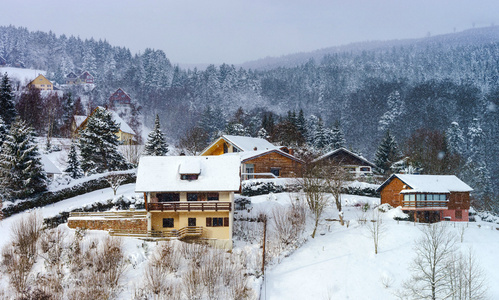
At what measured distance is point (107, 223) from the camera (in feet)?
105

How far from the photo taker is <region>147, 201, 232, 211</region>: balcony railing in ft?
106

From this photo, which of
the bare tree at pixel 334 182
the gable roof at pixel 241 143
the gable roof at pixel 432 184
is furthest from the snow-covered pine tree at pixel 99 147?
the gable roof at pixel 432 184

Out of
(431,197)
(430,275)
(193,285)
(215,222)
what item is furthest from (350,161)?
(193,285)

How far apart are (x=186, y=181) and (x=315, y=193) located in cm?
1333

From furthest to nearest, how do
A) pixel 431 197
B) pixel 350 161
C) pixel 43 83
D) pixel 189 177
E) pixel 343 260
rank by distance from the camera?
pixel 43 83, pixel 350 161, pixel 431 197, pixel 189 177, pixel 343 260

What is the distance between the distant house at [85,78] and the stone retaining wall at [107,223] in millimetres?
108284

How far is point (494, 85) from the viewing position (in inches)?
4510

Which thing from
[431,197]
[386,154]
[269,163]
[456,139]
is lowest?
[431,197]

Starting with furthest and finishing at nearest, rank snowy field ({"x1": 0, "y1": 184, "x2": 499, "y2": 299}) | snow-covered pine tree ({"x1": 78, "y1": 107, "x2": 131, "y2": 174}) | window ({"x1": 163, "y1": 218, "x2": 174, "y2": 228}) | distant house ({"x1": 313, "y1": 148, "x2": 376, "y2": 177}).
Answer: distant house ({"x1": 313, "y1": 148, "x2": 376, "y2": 177}) < snow-covered pine tree ({"x1": 78, "y1": 107, "x2": 131, "y2": 174}) < window ({"x1": 163, "y1": 218, "x2": 174, "y2": 228}) < snowy field ({"x1": 0, "y1": 184, "x2": 499, "y2": 299})

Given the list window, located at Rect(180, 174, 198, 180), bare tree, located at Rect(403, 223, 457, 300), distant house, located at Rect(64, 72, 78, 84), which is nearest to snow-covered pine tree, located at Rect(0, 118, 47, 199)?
window, located at Rect(180, 174, 198, 180)

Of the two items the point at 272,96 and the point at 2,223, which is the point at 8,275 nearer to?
the point at 2,223

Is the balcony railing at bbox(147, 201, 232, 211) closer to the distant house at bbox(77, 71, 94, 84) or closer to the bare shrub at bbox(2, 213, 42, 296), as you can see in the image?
the bare shrub at bbox(2, 213, 42, 296)

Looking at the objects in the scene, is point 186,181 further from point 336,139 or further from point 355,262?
point 336,139

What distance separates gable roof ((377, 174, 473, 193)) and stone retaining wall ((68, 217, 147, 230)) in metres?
26.8
